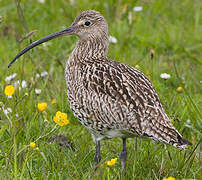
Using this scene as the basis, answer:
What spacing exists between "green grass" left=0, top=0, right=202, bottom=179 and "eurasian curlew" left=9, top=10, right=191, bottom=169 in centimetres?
27

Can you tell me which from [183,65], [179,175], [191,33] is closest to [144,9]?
[191,33]

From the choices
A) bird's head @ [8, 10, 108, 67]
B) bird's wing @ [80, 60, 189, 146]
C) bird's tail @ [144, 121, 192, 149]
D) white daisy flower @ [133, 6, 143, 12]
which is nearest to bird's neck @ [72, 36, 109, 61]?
bird's head @ [8, 10, 108, 67]

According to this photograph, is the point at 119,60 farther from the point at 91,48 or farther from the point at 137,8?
the point at 137,8

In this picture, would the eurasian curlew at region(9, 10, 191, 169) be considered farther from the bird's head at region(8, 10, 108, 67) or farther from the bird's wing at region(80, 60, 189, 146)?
the bird's head at region(8, 10, 108, 67)

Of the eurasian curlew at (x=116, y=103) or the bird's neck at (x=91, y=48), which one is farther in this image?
the bird's neck at (x=91, y=48)

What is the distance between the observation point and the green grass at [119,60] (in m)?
4.60

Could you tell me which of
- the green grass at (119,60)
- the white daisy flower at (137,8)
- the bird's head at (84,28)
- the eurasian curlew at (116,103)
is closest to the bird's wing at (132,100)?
the eurasian curlew at (116,103)

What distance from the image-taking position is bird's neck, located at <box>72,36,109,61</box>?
5.34m

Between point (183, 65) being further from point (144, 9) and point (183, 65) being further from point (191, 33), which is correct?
point (144, 9)

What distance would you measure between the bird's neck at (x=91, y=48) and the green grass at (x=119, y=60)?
49 centimetres

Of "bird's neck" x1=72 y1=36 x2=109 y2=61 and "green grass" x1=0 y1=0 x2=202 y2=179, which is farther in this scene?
"bird's neck" x1=72 y1=36 x2=109 y2=61

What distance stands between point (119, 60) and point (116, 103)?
1324 millimetres

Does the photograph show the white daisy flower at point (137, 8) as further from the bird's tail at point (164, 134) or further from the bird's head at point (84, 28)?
the bird's tail at point (164, 134)

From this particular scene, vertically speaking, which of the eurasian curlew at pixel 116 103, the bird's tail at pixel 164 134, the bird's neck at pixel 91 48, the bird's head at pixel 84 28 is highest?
the bird's head at pixel 84 28
